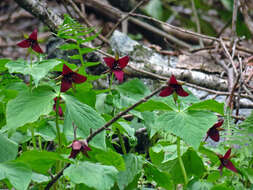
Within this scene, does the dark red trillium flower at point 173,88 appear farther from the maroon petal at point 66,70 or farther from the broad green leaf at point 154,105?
the maroon petal at point 66,70

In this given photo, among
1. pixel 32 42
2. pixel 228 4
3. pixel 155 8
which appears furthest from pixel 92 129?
pixel 228 4

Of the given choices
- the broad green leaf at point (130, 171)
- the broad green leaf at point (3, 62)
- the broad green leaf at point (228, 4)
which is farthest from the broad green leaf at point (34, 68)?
the broad green leaf at point (228, 4)

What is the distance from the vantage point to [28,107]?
0.85 metres

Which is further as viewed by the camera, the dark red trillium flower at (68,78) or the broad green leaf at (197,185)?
the broad green leaf at (197,185)

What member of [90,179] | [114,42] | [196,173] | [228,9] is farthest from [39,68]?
[228,9]

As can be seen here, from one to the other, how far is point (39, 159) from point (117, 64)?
0.36m

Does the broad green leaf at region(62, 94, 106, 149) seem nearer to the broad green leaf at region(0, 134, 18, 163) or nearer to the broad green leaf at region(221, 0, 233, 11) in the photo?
the broad green leaf at region(0, 134, 18, 163)

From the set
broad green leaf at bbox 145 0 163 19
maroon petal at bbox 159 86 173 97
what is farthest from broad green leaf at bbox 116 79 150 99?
broad green leaf at bbox 145 0 163 19

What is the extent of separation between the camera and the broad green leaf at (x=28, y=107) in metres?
0.82

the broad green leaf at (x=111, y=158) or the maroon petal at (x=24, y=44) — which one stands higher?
the maroon petal at (x=24, y=44)

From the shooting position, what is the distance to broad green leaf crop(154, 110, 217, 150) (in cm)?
87

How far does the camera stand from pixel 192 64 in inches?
119

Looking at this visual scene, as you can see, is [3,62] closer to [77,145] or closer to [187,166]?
[77,145]

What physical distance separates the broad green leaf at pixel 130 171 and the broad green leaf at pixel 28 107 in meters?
0.29
